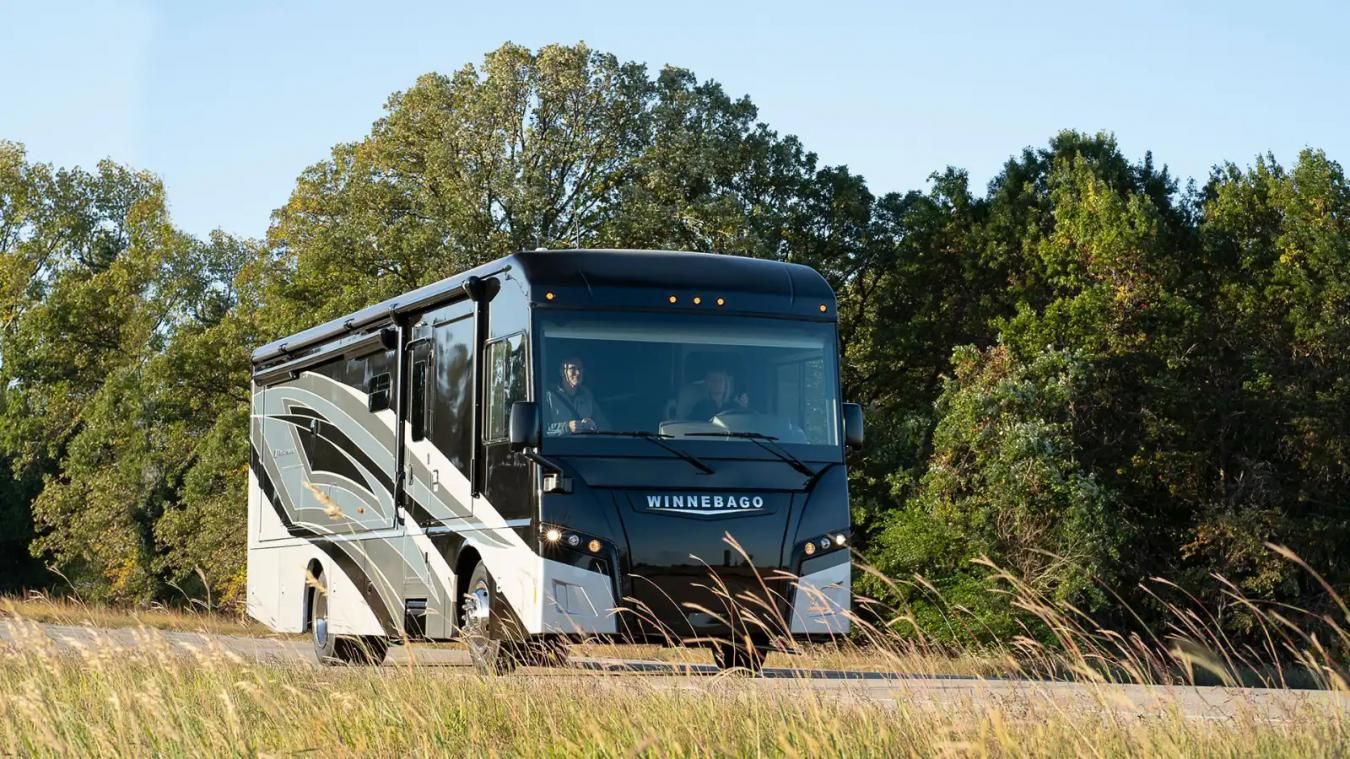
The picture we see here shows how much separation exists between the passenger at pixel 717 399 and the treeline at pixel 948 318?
46.8 ft

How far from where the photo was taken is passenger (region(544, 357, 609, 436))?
42.3 ft

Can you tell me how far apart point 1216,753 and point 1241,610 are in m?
25.5

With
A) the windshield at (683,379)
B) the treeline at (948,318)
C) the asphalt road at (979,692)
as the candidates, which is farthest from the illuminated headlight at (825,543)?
the treeline at (948,318)

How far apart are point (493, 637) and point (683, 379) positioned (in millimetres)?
2417

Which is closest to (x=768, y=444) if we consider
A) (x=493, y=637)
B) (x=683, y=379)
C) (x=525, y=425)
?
(x=683, y=379)

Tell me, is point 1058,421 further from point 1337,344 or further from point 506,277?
point 506,277

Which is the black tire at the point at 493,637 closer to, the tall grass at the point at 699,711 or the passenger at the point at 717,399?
the passenger at the point at 717,399

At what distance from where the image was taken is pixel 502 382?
13461mm

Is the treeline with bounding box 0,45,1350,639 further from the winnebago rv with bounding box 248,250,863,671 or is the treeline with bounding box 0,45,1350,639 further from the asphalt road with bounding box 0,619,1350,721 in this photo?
the asphalt road with bounding box 0,619,1350,721

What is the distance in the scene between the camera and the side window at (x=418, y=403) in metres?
15.0

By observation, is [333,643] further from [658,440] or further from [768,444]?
[768,444]

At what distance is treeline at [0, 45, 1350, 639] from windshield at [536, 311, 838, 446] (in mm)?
13927

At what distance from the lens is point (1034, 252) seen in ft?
119

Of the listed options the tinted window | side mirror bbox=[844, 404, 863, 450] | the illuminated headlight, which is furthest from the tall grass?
the tinted window
